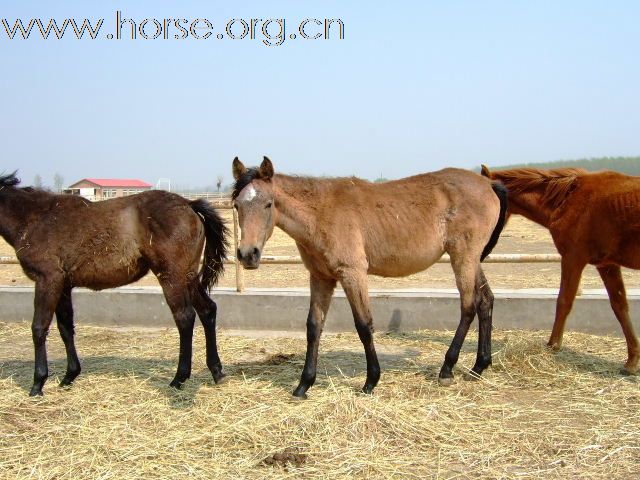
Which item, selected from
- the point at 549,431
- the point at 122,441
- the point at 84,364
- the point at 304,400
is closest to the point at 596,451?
the point at 549,431

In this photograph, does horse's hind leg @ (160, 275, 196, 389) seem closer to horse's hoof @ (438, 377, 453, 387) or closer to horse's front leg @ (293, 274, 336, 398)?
horse's front leg @ (293, 274, 336, 398)

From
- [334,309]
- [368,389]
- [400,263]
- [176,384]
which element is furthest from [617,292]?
[176,384]

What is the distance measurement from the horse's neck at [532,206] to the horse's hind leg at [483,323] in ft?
3.57

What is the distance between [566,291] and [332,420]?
2932 millimetres

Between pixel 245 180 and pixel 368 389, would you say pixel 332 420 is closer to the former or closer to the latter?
pixel 368 389

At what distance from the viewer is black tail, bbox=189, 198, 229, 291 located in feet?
18.0

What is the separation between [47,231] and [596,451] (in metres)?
4.57

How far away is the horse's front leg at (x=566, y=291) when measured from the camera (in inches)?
227

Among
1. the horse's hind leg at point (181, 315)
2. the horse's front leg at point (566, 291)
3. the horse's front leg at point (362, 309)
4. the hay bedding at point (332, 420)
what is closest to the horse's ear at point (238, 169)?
the horse's hind leg at point (181, 315)

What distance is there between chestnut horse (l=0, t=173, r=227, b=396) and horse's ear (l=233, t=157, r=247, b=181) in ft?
2.35

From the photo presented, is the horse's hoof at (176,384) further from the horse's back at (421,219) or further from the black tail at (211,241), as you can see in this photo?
the horse's back at (421,219)

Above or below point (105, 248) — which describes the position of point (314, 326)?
below

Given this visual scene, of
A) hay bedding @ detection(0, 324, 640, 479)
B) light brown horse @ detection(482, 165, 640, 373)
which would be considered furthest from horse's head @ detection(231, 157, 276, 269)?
light brown horse @ detection(482, 165, 640, 373)

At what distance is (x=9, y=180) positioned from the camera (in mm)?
5609
